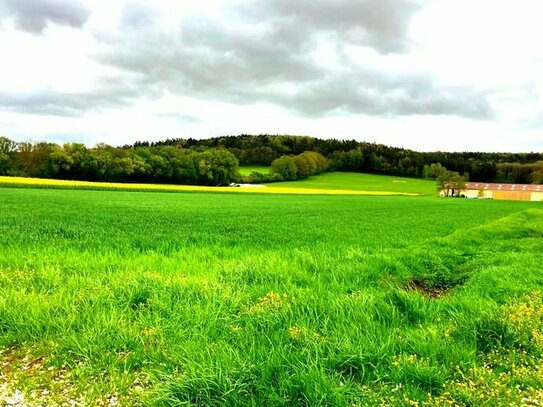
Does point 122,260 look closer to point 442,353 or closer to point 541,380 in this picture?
point 442,353

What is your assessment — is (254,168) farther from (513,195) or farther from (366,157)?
(513,195)

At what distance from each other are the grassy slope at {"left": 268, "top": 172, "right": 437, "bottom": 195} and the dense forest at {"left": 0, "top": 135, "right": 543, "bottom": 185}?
6213 mm

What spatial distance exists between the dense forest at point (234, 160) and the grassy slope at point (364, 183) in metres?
6.21

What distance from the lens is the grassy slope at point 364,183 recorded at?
11616 centimetres

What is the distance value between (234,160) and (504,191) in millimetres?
97444

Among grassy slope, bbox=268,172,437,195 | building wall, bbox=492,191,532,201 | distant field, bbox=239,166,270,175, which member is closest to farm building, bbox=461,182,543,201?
building wall, bbox=492,191,532,201

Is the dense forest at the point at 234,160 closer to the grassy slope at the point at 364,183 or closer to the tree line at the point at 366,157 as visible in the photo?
the tree line at the point at 366,157

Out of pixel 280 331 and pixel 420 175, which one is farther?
pixel 420 175

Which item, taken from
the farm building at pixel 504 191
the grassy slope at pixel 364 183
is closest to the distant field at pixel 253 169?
the grassy slope at pixel 364 183

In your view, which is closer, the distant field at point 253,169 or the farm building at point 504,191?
the distant field at point 253,169

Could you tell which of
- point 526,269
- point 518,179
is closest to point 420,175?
point 518,179

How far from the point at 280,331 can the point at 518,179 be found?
614 ft

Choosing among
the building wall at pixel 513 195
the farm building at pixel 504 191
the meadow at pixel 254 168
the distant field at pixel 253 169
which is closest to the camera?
the distant field at pixel 253 169

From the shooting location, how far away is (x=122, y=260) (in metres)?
9.90
